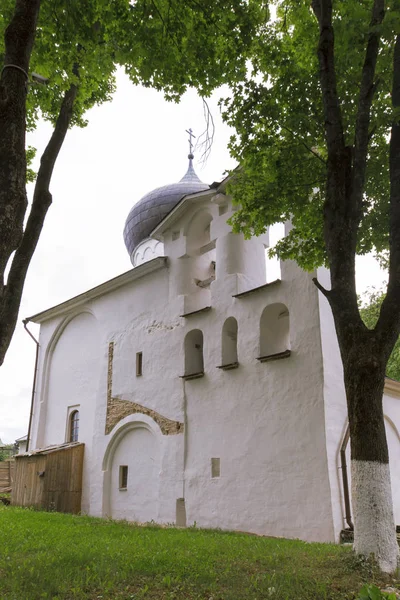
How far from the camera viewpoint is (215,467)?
13477 mm

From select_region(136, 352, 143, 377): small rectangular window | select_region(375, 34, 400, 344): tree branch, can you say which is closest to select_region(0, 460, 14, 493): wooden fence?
select_region(136, 352, 143, 377): small rectangular window

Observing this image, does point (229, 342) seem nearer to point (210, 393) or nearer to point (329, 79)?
point (210, 393)

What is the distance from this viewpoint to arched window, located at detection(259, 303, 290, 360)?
43.8ft

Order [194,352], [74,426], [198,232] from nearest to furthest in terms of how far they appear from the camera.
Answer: [194,352]
[198,232]
[74,426]

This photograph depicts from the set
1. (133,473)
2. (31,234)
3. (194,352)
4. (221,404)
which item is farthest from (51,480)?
(31,234)

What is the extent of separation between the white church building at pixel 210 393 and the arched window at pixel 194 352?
0.04 metres

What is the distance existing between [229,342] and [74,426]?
27.1 feet

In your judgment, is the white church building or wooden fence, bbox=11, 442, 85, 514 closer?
the white church building

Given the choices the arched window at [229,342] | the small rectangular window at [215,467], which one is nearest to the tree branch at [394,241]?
the arched window at [229,342]

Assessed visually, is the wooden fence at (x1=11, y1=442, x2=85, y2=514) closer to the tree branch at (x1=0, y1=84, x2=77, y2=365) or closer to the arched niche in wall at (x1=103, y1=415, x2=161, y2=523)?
the arched niche in wall at (x1=103, y1=415, x2=161, y2=523)

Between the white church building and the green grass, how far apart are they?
311 cm

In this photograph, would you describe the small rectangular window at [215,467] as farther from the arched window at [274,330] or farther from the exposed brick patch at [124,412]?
the arched window at [274,330]

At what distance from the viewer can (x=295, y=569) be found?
20.6 feet

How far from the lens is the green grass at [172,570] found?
5.46 m
